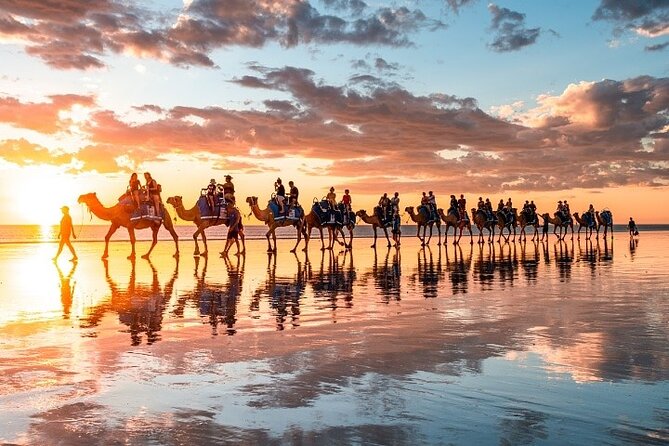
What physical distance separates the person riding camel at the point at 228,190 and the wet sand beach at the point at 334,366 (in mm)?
16233

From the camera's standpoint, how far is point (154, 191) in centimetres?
2908

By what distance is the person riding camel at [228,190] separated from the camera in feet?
104

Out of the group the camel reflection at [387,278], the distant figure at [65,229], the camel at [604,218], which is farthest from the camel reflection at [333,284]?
the camel at [604,218]

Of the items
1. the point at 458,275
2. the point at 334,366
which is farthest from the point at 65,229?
the point at 334,366

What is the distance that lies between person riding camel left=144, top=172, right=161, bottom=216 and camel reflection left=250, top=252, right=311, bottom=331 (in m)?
9.70

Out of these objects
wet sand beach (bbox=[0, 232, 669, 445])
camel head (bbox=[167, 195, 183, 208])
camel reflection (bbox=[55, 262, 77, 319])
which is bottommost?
wet sand beach (bbox=[0, 232, 669, 445])

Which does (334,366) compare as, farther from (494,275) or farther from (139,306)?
(494,275)

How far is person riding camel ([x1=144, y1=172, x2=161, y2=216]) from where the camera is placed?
28906 millimetres

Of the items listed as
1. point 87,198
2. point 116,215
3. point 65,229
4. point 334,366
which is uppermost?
point 87,198

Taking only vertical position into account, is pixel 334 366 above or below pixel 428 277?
below

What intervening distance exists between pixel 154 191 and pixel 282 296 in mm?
16253

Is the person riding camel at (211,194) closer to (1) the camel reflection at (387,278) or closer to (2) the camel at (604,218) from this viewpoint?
(1) the camel reflection at (387,278)

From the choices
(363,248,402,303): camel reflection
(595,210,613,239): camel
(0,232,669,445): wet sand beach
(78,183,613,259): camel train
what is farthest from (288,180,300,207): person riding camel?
(595,210,613,239): camel

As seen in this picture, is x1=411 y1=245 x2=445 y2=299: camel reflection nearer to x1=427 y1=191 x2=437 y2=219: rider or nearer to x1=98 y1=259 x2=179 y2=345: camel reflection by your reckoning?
x1=98 y1=259 x2=179 y2=345: camel reflection
